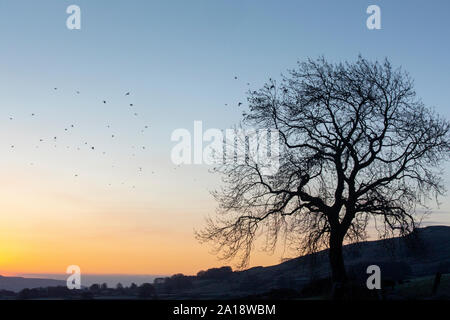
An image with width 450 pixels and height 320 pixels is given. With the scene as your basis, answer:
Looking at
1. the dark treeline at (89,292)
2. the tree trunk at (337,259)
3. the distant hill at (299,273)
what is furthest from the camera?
the distant hill at (299,273)

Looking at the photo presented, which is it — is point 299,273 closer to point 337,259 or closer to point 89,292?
point 89,292

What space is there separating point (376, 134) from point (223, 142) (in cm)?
989

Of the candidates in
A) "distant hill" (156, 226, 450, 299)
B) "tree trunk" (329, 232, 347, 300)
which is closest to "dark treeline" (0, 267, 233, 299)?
"distant hill" (156, 226, 450, 299)

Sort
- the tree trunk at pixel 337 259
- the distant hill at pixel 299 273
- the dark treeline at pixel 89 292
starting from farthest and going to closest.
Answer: the distant hill at pixel 299 273
the dark treeline at pixel 89 292
the tree trunk at pixel 337 259

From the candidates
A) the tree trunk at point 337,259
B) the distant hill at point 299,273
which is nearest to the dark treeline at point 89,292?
the distant hill at point 299,273

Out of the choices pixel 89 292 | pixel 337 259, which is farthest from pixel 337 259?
pixel 89 292

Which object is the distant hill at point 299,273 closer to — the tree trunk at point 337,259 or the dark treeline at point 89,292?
the dark treeline at point 89,292

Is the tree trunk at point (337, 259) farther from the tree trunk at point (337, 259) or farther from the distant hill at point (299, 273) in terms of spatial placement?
the distant hill at point (299, 273)

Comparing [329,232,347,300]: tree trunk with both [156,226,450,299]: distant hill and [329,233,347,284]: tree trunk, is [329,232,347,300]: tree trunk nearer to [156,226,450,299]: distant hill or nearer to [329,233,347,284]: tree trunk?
[329,233,347,284]: tree trunk

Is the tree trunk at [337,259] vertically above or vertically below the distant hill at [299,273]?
above

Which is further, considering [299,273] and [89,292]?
[299,273]

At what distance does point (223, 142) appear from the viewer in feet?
114

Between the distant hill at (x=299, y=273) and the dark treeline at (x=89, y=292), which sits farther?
the distant hill at (x=299, y=273)
